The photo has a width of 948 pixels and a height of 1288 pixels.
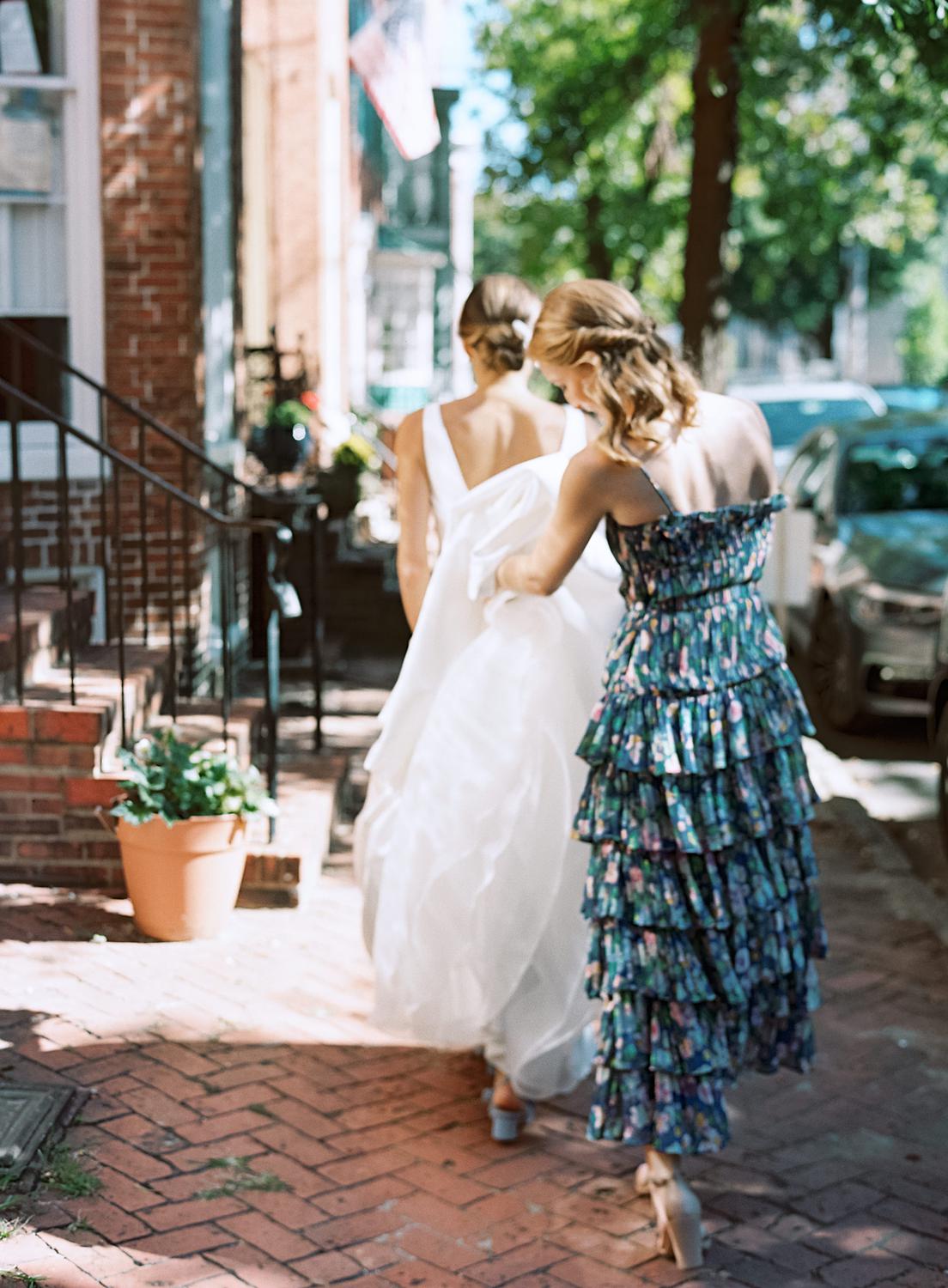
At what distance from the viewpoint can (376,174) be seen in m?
25.9

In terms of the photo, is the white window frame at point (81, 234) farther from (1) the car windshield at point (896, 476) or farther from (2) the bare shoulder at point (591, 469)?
(1) the car windshield at point (896, 476)

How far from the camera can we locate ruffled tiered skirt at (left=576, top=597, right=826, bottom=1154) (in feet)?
11.5

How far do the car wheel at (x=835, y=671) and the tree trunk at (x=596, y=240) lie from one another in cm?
1674

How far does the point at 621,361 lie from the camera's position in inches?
136

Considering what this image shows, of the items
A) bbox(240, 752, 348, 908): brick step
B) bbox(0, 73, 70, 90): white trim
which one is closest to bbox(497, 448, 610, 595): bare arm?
bbox(240, 752, 348, 908): brick step

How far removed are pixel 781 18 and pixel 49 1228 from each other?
41.0 feet

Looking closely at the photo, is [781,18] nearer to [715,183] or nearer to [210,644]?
[715,183]

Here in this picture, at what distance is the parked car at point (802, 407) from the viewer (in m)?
16.9

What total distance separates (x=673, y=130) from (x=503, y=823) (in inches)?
782

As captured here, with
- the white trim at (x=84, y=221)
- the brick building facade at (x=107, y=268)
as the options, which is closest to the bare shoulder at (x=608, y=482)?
the brick building facade at (x=107, y=268)

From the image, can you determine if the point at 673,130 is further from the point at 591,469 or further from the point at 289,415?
the point at 591,469

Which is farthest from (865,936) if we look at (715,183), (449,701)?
(715,183)

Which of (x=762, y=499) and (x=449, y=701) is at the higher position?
(x=762, y=499)

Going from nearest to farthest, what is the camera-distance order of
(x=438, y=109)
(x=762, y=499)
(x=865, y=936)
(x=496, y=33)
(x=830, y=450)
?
(x=762, y=499) < (x=865, y=936) < (x=830, y=450) < (x=496, y=33) < (x=438, y=109)
